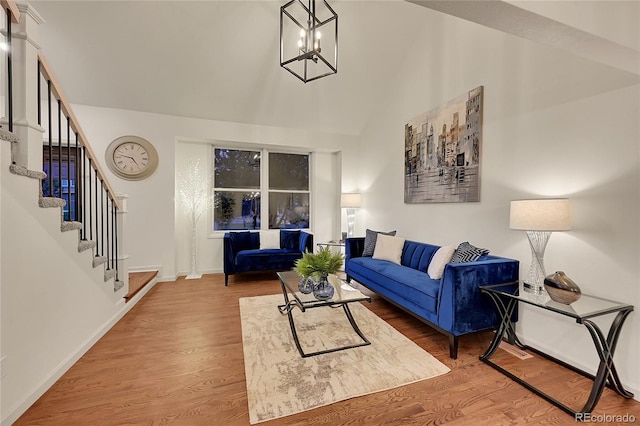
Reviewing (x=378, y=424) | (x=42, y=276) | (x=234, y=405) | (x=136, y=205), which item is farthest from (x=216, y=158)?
(x=378, y=424)

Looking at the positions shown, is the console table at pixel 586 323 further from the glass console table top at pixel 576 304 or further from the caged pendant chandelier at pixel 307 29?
the caged pendant chandelier at pixel 307 29

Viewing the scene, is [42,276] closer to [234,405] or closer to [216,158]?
[234,405]

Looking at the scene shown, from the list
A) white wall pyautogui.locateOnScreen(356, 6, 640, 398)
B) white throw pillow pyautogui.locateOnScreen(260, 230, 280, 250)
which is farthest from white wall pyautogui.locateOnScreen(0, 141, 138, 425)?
white wall pyautogui.locateOnScreen(356, 6, 640, 398)

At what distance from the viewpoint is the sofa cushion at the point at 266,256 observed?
4320 millimetres

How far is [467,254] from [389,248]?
120cm

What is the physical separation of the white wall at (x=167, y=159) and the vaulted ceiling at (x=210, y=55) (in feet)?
0.59

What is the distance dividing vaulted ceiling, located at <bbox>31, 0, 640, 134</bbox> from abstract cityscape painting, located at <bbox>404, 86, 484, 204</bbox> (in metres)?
1.21

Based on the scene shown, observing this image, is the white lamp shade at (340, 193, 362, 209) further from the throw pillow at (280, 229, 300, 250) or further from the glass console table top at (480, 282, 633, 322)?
the glass console table top at (480, 282, 633, 322)

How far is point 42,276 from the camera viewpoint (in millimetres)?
1797

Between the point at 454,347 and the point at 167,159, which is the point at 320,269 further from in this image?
the point at 167,159

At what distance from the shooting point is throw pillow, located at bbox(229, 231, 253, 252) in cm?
456

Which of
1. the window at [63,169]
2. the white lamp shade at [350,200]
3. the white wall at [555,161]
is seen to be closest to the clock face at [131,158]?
the window at [63,169]

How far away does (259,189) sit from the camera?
5.40m

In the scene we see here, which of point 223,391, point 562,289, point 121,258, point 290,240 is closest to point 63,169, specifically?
point 121,258
